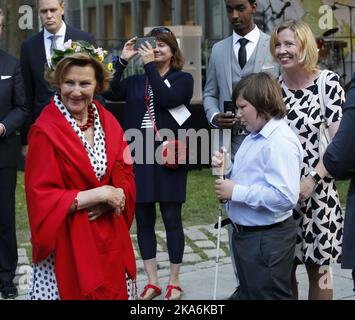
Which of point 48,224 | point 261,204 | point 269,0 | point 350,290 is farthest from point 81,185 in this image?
point 269,0

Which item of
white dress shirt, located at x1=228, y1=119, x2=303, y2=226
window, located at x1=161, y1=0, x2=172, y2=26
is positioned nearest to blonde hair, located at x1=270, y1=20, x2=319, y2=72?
white dress shirt, located at x1=228, y1=119, x2=303, y2=226

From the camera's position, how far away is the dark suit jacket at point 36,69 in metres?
5.55

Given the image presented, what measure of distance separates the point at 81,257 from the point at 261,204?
3.38 feet

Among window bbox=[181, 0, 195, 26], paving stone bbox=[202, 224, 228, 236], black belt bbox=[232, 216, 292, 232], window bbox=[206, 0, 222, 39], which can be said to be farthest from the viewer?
window bbox=[181, 0, 195, 26]

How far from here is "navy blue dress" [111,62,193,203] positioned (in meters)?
5.38

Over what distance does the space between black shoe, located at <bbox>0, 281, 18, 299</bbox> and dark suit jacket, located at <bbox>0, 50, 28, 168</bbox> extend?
0.99 metres

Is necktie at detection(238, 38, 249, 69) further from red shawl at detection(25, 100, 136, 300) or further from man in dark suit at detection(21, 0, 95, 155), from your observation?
red shawl at detection(25, 100, 136, 300)

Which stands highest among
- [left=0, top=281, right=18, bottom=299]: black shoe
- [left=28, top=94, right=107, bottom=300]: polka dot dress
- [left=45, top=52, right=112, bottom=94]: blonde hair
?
[left=45, top=52, right=112, bottom=94]: blonde hair

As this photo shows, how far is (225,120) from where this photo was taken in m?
4.91

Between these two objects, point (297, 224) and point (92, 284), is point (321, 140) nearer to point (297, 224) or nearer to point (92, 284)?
point (297, 224)

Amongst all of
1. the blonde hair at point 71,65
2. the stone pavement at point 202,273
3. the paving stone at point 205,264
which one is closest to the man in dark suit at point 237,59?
the stone pavement at point 202,273

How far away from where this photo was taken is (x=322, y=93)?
436cm

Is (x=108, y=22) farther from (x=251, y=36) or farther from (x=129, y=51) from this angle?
(x=251, y=36)

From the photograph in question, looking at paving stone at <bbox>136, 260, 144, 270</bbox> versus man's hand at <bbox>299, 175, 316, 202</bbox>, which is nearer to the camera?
man's hand at <bbox>299, 175, 316, 202</bbox>
